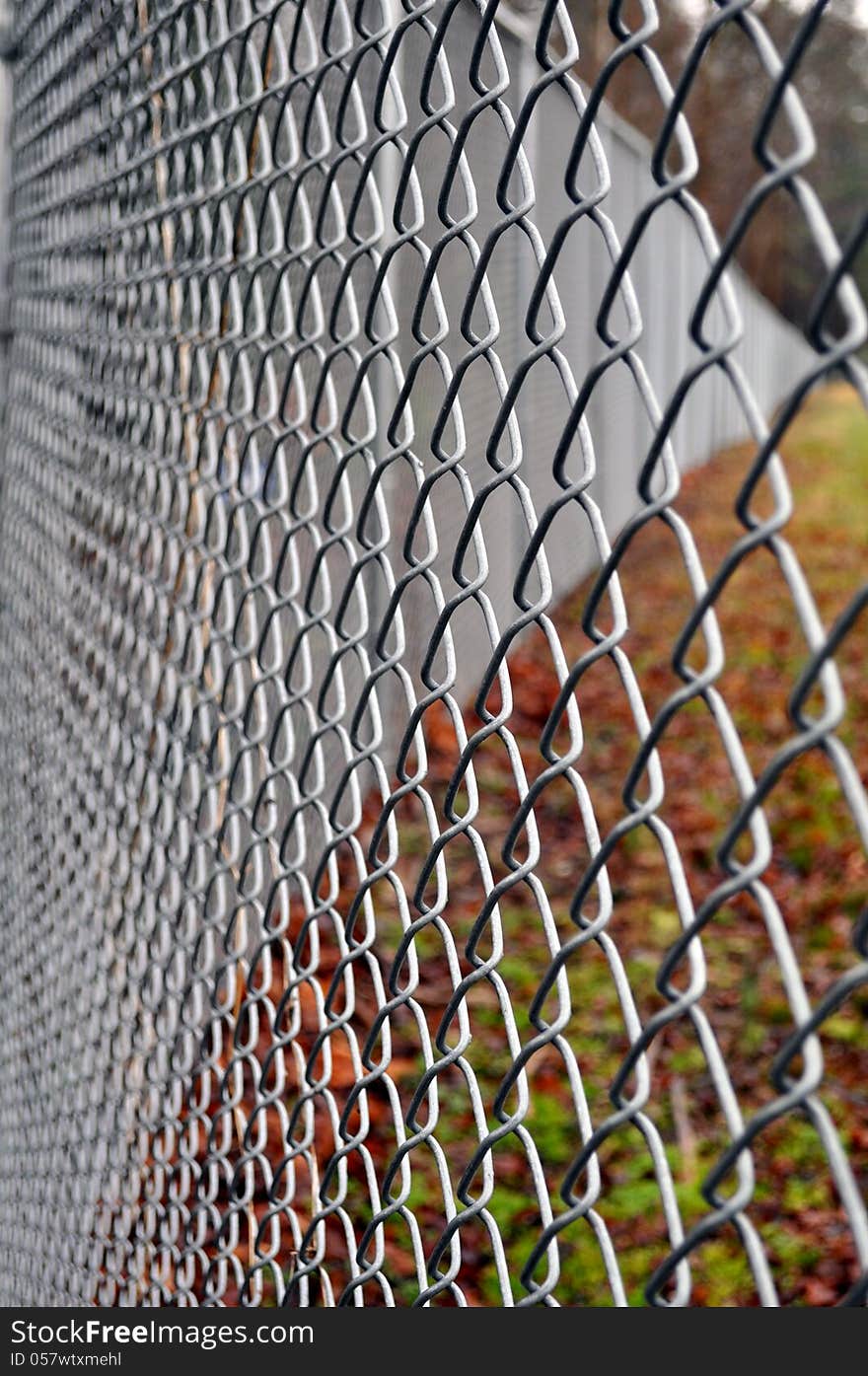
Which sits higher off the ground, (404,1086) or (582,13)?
(582,13)

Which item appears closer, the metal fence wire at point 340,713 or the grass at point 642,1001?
the metal fence wire at point 340,713

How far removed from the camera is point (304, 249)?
167cm

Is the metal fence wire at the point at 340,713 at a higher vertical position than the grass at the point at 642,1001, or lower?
higher

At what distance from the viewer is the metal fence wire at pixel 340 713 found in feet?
3.35

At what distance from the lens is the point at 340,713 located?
169cm

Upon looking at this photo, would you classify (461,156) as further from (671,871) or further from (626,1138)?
(626,1138)

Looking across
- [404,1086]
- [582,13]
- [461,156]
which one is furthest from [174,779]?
[582,13]

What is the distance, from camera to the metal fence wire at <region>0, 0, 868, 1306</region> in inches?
40.3

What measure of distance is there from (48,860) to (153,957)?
0.92 meters

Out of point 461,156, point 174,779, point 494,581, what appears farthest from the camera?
point 494,581

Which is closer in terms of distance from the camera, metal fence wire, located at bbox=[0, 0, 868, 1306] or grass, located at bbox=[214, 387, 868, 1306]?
metal fence wire, located at bbox=[0, 0, 868, 1306]

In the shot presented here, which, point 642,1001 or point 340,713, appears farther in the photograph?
point 642,1001

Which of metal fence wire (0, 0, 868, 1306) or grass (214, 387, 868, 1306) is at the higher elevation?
metal fence wire (0, 0, 868, 1306)

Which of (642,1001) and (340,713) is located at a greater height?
(340,713)
